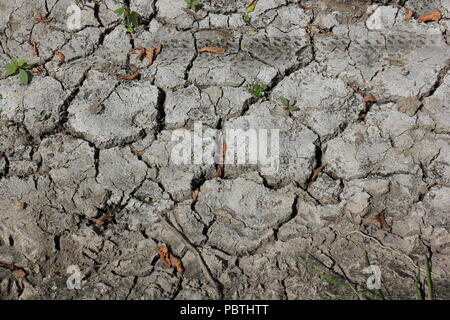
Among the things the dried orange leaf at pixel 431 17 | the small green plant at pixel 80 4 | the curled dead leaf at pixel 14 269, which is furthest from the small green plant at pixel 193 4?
the curled dead leaf at pixel 14 269

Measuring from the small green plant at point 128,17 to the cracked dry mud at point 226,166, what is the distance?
0.08 m

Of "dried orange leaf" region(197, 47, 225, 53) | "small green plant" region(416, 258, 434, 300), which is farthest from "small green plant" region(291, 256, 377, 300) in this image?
"dried orange leaf" region(197, 47, 225, 53)

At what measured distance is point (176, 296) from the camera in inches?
83.8

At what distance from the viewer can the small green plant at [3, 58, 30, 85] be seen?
111 inches

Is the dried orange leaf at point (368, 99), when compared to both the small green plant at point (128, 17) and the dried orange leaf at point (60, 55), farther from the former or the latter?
the dried orange leaf at point (60, 55)

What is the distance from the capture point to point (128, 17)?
306 cm

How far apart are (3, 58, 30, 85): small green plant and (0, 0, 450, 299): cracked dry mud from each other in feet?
0.15

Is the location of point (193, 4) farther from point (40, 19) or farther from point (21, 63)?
point (21, 63)

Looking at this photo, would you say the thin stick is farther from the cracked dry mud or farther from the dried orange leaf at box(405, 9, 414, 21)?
the dried orange leaf at box(405, 9, 414, 21)

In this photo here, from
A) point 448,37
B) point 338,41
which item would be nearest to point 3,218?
point 338,41

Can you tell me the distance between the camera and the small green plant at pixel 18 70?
2824 millimetres

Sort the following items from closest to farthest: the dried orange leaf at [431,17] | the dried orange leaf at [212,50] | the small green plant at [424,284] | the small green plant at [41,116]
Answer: the small green plant at [424,284], the small green plant at [41,116], the dried orange leaf at [212,50], the dried orange leaf at [431,17]

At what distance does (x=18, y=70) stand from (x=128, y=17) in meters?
0.80

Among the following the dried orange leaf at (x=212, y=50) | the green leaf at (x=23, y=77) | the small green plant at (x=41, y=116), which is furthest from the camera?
the dried orange leaf at (x=212, y=50)
